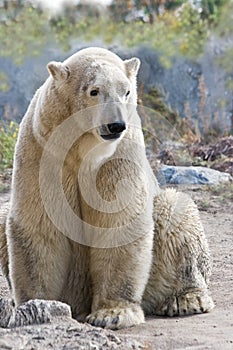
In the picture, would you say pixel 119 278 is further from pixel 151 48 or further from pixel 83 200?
pixel 151 48

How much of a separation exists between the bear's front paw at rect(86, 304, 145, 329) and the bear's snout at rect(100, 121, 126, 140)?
1.17 m

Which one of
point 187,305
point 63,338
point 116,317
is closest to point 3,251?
point 116,317

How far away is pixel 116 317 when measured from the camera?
495 cm

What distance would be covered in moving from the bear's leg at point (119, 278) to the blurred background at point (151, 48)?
7.57m

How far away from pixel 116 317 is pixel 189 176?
543cm

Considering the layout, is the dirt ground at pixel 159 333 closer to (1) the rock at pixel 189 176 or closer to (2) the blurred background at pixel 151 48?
(1) the rock at pixel 189 176

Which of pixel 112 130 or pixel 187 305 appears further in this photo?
pixel 187 305

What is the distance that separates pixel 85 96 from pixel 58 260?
112 cm

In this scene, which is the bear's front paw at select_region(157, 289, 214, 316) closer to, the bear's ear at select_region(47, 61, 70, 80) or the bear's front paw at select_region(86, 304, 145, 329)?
the bear's front paw at select_region(86, 304, 145, 329)

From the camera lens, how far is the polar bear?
16.2 ft

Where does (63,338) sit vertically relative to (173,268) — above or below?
below

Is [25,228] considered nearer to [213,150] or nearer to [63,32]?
[213,150]

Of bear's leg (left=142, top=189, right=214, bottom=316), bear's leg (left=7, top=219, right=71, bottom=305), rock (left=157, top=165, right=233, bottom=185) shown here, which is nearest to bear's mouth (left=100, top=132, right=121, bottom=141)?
bear's leg (left=7, top=219, right=71, bottom=305)

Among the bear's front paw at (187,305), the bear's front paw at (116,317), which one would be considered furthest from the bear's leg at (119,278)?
the bear's front paw at (187,305)
